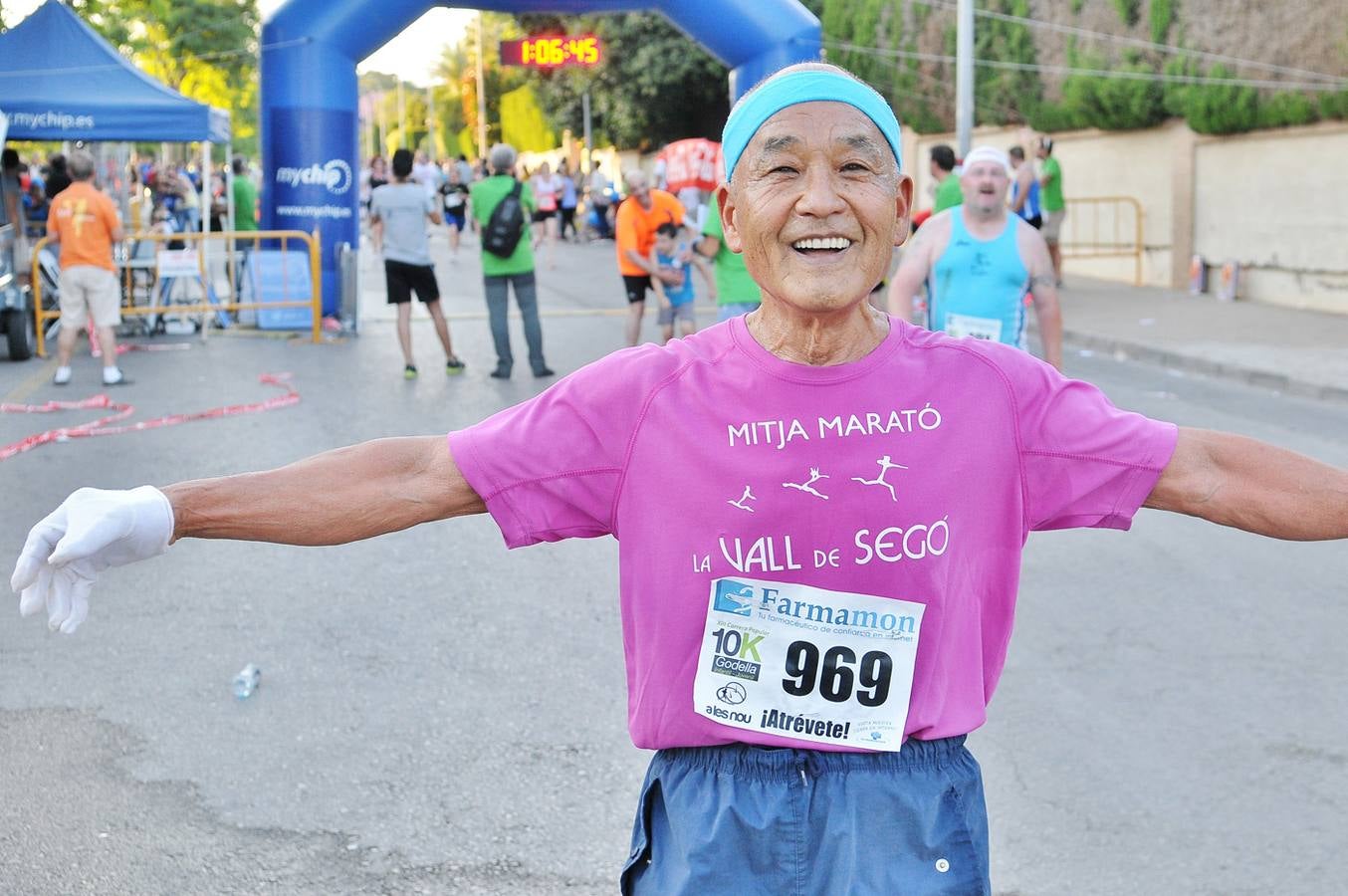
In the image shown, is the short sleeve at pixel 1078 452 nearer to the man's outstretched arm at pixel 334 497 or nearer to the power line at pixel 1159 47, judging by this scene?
the man's outstretched arm at pixel 334 497

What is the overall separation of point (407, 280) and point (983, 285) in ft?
24.8

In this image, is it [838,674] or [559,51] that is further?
[559,51]

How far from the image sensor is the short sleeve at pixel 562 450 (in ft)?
7.90

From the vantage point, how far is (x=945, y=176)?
1567cm

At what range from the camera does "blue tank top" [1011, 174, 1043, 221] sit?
19.7m

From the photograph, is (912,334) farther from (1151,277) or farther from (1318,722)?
(1151,277)

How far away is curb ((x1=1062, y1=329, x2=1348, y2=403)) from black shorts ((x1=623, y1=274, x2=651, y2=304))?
4804mm

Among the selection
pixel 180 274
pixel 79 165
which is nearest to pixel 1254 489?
pixel 79 165

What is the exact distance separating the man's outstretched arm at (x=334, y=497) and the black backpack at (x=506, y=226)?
444 inches

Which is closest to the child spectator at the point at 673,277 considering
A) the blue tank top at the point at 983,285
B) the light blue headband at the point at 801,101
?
the blue tank top at the point at 983,285

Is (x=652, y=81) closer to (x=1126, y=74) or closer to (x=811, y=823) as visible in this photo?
(x=1126, y=74)

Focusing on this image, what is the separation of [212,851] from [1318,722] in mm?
3260

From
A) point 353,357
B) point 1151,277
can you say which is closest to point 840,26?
point 1151,277

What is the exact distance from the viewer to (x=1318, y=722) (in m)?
5.18
